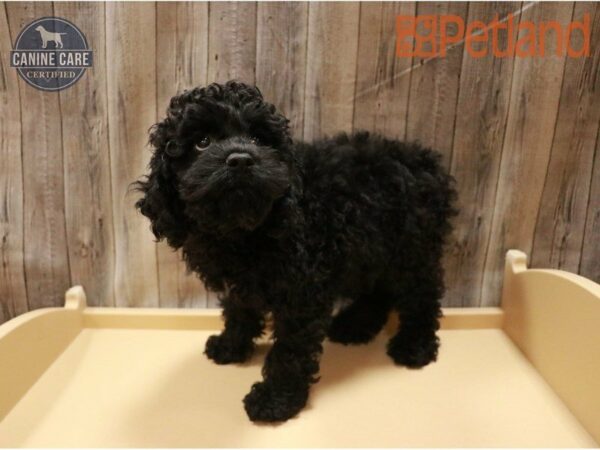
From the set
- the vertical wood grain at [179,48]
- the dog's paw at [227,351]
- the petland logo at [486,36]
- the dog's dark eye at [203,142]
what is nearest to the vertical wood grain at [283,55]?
the vertical wood grain at [179,48]

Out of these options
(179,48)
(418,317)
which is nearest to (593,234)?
(418,317)

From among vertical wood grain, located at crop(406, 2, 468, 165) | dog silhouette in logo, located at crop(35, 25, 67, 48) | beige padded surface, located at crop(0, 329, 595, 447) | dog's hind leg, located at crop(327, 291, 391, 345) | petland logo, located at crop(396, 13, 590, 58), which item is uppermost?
petland logo, located at crop(396, 13, 590, 58)

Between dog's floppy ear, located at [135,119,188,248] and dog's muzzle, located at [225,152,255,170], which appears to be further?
dog's floppy ear, located at [135,119,188,248]

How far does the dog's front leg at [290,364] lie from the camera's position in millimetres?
1427

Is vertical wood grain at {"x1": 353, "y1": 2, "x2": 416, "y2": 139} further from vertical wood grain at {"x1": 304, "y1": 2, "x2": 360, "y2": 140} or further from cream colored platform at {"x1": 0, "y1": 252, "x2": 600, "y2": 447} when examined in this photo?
cream colored platform at {"x1": 0, "y1": 252, "x2": 600, "y2": 447}

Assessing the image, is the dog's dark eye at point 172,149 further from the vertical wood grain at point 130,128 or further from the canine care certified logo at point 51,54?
the canine care certified logo at point 51,54

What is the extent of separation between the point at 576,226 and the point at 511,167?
342mm

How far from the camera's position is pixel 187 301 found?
190cm

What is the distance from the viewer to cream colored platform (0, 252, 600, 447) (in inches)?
53.9

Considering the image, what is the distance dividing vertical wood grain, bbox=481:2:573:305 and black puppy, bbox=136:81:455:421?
250mm

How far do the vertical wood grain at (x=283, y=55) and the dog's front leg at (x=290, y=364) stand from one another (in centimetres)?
67

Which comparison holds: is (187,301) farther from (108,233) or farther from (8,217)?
(8,217)

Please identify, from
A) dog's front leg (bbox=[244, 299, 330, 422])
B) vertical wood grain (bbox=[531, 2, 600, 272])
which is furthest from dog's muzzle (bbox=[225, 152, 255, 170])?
vertical wood grain (bbox=[531, 2, 600, 272])

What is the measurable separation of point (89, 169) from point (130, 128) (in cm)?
21
